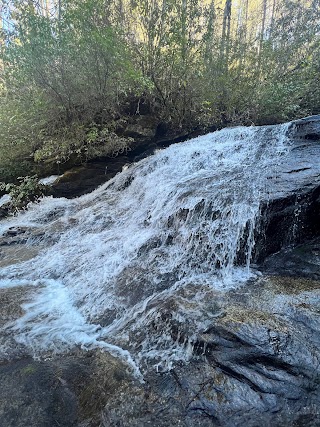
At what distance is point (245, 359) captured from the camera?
267 cm

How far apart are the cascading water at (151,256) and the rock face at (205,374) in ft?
0.32

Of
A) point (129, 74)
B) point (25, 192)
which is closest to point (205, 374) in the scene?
point (25, 192)

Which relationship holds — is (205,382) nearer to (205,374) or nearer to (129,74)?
(205,374)

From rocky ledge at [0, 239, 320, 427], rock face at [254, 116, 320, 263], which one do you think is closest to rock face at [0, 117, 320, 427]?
rocky ledge at [0, 239, 320, 427]

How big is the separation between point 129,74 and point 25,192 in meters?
4.54

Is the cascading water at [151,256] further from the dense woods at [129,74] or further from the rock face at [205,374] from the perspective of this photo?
the dense woods at [129,74]

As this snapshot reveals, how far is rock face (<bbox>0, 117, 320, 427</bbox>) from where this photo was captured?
237 centimetres

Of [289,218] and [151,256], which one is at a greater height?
[289,218]

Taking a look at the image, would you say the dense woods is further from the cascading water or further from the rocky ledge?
the rocky ledge

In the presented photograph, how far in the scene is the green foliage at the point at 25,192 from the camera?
878 centimetres

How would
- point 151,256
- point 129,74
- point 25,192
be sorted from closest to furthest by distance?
1. point 151,256
2. point 129,74
3. point 25,192

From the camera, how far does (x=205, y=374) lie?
8.74ft

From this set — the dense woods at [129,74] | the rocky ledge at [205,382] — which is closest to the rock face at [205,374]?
the rocky ledge at [205,382]

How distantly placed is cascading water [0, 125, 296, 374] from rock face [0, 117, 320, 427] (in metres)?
0.10
